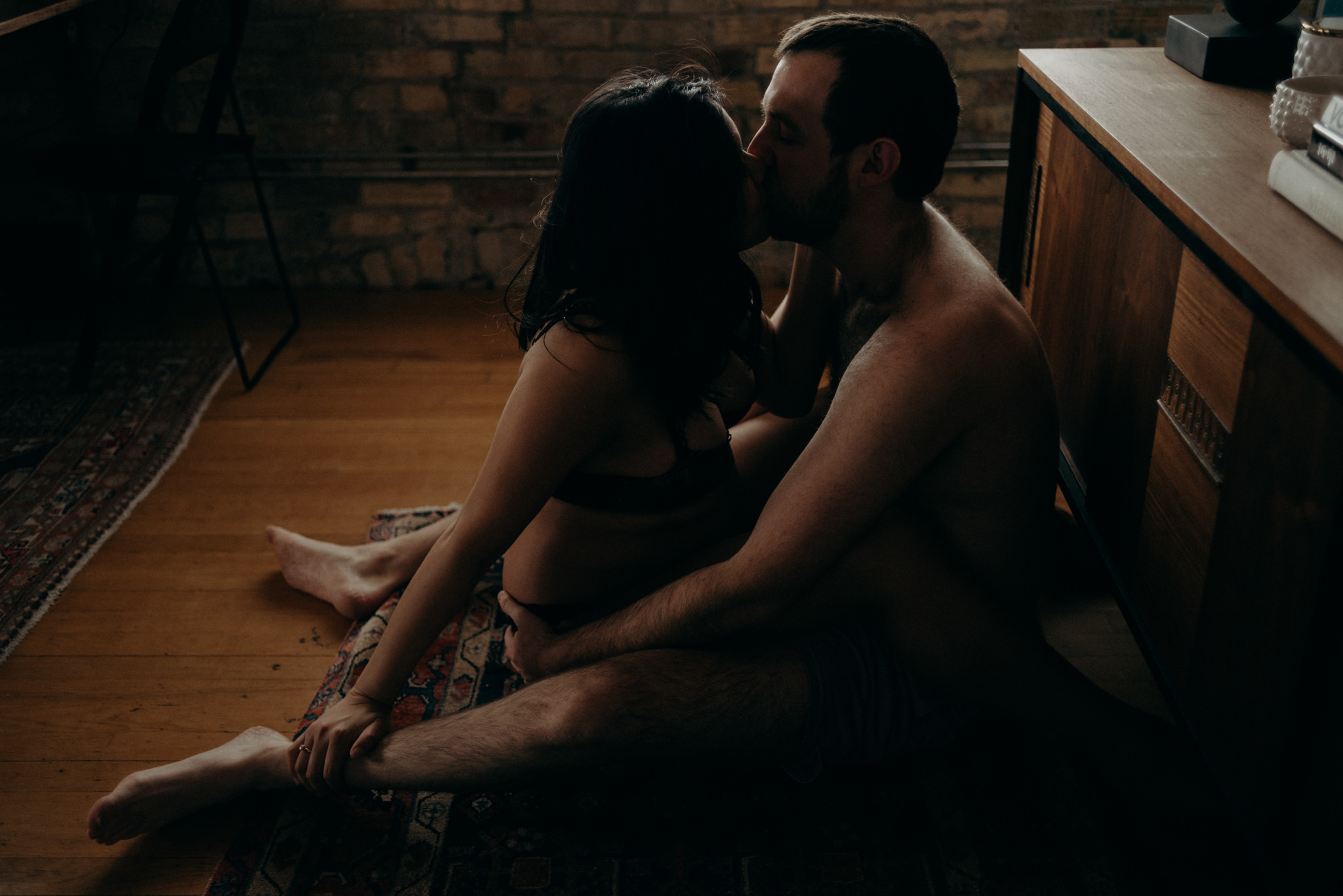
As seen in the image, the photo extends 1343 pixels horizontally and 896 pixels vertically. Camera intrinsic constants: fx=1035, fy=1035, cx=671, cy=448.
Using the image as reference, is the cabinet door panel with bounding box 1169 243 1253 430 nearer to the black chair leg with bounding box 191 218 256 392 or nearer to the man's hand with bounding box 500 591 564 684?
the man's hand with bounding box 500 591 564 684

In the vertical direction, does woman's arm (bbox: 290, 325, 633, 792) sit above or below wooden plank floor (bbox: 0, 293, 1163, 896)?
above

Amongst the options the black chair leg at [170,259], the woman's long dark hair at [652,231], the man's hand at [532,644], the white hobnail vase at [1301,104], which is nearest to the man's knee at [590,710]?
the man's hand at [532,644]

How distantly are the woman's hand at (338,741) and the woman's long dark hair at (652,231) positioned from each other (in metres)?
0.59

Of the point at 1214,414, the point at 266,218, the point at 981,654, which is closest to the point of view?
the point at 1214,414

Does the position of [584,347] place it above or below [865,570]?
above

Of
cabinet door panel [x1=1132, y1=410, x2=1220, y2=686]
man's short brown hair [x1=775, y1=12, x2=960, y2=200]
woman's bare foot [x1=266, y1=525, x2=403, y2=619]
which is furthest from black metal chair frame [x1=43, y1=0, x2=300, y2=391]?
cabinet door panel [x1=1132, y1=410, x2=1220, y2=686]

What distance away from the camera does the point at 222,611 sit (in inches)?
84.3

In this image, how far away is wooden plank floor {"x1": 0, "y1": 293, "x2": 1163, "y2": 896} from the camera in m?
1.64

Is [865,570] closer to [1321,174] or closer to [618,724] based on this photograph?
[618,724]

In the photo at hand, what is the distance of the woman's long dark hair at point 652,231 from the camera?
1.33 metres

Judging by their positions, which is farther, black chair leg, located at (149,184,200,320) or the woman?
black chair leg, located at (149,184,200,320)

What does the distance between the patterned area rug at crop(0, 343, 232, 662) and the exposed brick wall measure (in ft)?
2.34

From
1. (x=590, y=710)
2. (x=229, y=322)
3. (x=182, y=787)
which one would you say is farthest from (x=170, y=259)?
(x=590, y=710)

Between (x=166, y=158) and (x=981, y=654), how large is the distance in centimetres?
261
